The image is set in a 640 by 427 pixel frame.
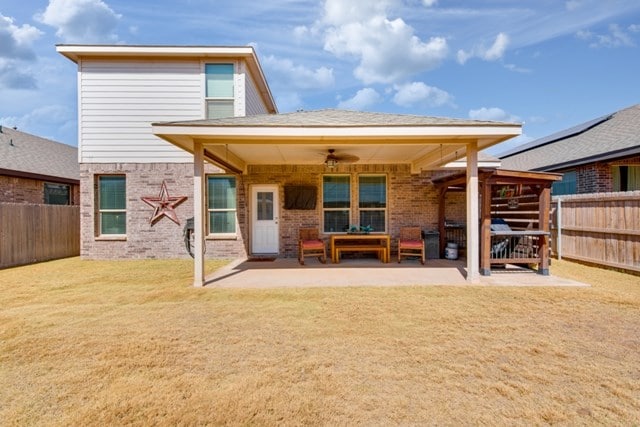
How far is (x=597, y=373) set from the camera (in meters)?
2.77

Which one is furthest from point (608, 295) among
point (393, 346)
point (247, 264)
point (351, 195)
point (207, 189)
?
point (207, 189)

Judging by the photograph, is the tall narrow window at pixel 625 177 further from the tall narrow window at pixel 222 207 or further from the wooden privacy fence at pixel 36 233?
the wooden privacy fence at pixel 36 233

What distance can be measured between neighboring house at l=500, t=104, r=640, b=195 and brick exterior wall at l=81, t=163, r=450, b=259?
5.92m

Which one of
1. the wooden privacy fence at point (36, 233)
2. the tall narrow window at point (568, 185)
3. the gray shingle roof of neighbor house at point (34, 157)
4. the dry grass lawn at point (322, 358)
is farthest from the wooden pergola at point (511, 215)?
the gray shingle roof of neighbor house at point (34, 157)

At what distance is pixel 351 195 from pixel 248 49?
16.9 ft

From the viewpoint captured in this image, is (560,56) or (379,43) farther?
(379,43)

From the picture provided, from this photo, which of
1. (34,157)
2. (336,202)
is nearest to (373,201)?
(336,202)

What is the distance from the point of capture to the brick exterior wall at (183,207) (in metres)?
9.30

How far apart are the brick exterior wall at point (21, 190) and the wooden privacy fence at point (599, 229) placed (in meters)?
17.7

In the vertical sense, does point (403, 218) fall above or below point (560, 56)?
below

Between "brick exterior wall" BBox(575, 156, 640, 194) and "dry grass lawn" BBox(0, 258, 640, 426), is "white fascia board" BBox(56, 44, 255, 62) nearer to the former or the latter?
"dry grass lawn" BBox(0, 258, 640, 426)

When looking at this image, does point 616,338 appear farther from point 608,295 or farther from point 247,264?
point 247,264

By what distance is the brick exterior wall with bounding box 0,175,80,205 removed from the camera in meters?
10.9

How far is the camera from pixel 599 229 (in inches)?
298
